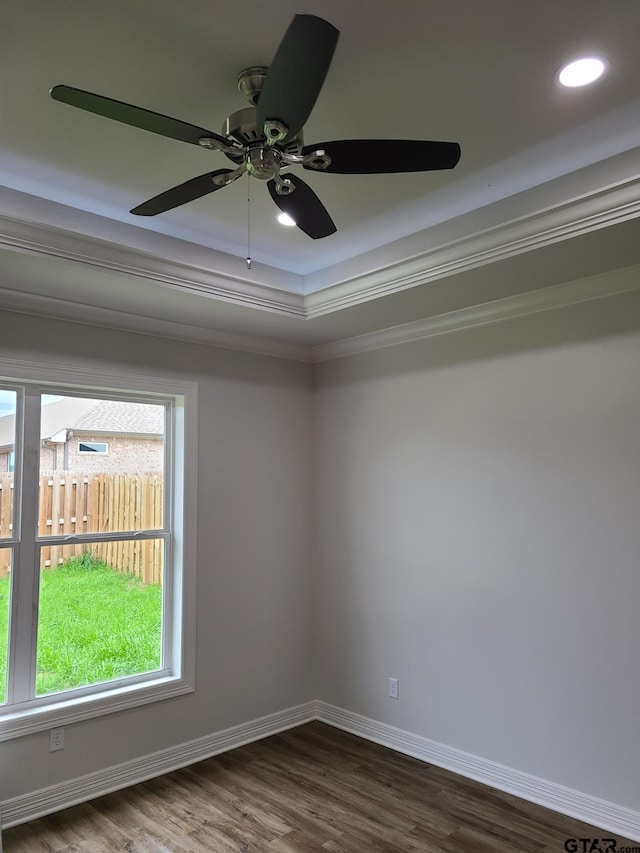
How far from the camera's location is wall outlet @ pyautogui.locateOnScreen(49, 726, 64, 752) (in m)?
3.13

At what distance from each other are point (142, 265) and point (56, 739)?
241cm

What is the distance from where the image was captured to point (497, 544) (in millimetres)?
3354

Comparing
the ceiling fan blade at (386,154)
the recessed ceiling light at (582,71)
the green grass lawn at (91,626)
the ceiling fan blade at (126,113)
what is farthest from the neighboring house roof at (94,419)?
the recessed ceiling light at (582,71)

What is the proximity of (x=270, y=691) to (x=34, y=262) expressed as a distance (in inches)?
117

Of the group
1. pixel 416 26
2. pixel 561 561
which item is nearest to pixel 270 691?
pixel 561 561

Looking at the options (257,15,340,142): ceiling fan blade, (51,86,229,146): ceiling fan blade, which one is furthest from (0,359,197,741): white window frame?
(257,15,340,142): ceiling fan blade

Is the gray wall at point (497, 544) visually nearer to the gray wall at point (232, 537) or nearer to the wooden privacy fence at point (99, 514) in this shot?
the gray wall at point (232, 537)

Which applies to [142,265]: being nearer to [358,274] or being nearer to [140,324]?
[140,324]

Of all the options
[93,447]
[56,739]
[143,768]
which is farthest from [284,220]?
[143,768]

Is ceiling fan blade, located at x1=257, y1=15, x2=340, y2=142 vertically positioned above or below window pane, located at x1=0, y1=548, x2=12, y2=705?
above

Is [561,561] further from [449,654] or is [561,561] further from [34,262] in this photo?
[34,262]

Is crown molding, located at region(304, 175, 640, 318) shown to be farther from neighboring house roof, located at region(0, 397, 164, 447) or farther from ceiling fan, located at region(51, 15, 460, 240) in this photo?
neighboring house roof, located at region(0, 397, 164, 447)

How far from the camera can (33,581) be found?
3.23 meters

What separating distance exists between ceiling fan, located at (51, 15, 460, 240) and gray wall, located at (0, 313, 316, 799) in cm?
156
